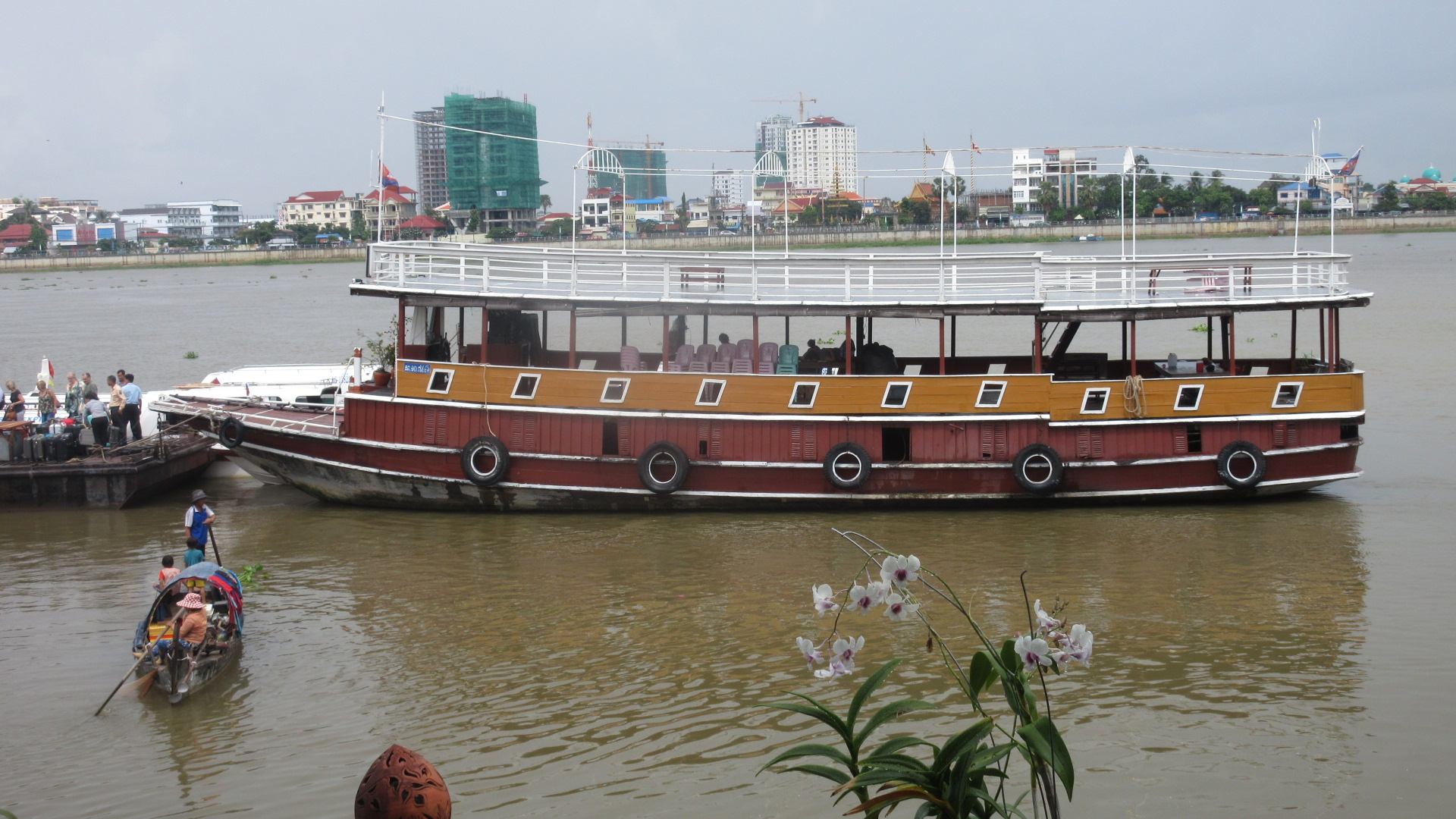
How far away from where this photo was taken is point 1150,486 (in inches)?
673

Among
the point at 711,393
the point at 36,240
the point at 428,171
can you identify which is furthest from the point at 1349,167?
the point at 36,240

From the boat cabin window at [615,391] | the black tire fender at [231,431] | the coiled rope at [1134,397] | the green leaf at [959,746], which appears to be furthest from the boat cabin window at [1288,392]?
the black tire fender at [231,431]

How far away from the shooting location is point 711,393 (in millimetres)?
16922

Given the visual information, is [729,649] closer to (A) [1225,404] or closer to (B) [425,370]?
(B) [425,370]

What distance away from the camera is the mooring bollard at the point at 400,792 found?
3877mm

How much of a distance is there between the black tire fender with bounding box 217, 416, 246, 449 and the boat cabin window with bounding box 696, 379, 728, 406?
6.67 meters

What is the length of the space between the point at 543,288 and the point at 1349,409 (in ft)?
38.7

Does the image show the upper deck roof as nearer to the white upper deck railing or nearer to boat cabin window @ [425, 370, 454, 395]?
the white upper deck railing

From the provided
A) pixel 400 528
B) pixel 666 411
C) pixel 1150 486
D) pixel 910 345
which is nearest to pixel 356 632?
pixel 400 528

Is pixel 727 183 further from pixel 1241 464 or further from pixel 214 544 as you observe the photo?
pixel 214 544

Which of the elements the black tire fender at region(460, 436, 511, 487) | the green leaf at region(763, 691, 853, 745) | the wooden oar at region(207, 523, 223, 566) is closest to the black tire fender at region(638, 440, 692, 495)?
the black tire fender at region(460, 436, 511, 487)

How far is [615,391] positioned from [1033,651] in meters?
12.8

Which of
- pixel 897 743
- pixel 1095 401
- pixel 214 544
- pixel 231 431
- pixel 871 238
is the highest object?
pixel 871 238

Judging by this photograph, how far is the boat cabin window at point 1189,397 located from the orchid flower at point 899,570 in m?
13.6
